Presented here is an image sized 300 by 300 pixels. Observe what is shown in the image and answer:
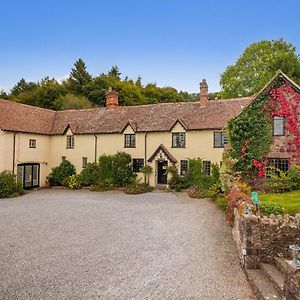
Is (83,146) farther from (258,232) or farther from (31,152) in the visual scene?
(258,232)

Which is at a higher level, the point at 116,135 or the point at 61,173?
the point at 116,135

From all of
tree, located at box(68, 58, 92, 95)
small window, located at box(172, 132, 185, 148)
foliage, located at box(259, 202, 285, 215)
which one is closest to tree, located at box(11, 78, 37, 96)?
tree, located at box(68, 58, 92, 95)

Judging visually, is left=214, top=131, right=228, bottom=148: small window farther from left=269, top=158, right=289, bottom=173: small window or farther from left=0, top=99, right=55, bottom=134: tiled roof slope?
left=0, top=99, right=55, bottom=134: tiled roof slope

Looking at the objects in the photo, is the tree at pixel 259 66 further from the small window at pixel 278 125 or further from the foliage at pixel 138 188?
the foliage at pixel 138 188

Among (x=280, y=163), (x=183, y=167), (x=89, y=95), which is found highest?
(x=89, y=95)

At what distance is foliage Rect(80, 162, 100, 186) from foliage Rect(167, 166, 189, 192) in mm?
7778

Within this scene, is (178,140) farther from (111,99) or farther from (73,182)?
(73,182)

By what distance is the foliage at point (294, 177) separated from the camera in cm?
1772

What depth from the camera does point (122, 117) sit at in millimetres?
29906

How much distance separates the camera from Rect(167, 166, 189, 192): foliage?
24938mm

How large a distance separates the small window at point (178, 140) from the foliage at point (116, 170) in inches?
193

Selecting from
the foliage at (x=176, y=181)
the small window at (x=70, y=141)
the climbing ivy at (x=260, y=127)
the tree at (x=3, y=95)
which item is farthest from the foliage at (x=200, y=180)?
the tree at (x=3, y=95)

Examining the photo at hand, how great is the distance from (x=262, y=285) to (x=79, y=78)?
65.2 meters

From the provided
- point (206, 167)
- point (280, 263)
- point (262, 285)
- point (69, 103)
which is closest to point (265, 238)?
point (280, 263)
